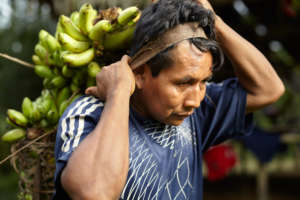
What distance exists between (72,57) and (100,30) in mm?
182

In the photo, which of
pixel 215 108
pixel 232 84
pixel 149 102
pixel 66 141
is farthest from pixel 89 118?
pixel 232 84

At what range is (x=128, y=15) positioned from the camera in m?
1.62

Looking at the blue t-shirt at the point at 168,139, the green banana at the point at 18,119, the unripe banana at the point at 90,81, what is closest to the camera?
the blue t-shirt at the point at 168,139

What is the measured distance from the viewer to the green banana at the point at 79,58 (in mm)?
1600

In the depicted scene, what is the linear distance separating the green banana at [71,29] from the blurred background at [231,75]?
46 cm

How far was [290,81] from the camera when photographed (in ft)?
16.9

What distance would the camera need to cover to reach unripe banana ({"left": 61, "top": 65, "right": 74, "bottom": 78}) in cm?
168

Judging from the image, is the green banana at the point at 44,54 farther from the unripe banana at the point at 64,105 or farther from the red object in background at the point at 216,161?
the red object in background at the point at 216,161

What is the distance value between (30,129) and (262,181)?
3.61 meters

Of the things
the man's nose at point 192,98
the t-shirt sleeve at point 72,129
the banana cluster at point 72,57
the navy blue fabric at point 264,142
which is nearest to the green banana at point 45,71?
the banana cluster at point 72,57

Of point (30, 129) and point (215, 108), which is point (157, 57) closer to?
point (215, 108)

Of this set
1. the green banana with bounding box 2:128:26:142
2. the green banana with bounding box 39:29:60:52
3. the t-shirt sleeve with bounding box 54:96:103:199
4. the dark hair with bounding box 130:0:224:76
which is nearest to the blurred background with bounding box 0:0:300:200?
the green banana with bounding box 39:29:60:52

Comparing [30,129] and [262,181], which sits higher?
[30,129]

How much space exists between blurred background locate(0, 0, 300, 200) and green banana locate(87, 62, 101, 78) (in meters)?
0.61
